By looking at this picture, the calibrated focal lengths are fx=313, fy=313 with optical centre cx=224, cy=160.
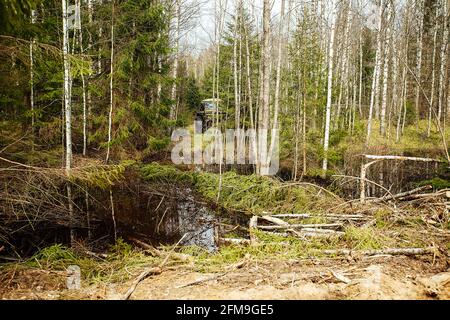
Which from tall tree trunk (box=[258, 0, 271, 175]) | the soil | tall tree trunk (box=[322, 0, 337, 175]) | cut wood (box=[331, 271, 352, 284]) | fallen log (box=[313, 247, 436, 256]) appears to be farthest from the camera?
tall tree trunk (box=[322, 0, 337, 175])

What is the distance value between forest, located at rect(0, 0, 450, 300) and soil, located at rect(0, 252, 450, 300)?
0.08 ft

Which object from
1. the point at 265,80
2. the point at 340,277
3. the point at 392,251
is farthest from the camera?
the point at 265,80

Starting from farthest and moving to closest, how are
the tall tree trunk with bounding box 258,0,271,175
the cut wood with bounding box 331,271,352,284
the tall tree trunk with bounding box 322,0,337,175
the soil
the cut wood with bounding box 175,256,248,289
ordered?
the tall tree trunk with bounding box 322,0,337,175 → the tall tree trunk with bounding box 258,0,271,175 → the cut wood with bounding box 175,256,248,289 → the cut wood with bounding box 331,271,352,284 → the soil

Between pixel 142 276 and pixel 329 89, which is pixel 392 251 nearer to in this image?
pixel 142 276

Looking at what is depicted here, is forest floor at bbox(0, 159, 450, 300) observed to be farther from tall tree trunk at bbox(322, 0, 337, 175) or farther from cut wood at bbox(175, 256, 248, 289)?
tall tree trunk at bbox(322, 0, 337, 175)

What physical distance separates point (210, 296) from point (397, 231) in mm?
3589

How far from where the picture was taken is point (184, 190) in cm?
1230

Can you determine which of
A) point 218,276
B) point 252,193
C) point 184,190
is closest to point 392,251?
point 218,276

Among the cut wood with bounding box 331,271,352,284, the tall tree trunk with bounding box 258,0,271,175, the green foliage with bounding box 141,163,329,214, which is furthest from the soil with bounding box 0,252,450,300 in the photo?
the tall tree trunk with bounding box 258,0,271,175

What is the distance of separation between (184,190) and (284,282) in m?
8.83

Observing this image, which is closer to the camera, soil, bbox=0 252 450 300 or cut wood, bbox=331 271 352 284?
soil, bbox=0 252 450 300

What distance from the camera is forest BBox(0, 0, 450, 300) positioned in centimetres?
411

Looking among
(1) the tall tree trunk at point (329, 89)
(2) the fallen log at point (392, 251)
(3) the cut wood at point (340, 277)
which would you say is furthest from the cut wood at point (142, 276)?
(1) the tall tree trunk at point (329, 89)
